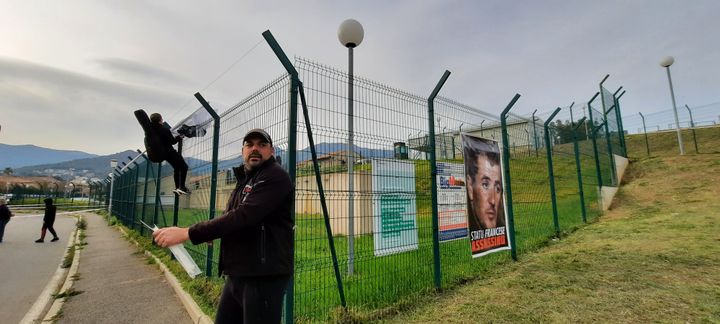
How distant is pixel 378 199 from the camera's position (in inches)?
159

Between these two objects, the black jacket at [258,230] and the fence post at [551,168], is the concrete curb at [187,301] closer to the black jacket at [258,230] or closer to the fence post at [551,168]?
the black jacket at [258,230]

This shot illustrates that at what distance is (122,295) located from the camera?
5145 millimetres

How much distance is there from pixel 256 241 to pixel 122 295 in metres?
4.66

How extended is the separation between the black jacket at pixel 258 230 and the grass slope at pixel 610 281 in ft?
7.38

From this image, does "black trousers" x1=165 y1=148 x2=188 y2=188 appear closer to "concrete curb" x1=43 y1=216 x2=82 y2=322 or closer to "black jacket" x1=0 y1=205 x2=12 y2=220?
"concrete curb" x1=43 y1=216 x2=82 y2=322

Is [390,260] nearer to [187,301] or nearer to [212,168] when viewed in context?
[187,301]

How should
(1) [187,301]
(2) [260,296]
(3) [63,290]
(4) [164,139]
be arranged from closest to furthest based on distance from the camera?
(2) [260,296]
(4) [164,139]
(1) [187,301]
(3) [63,290]

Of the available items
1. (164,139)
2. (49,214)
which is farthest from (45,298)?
(49,214)

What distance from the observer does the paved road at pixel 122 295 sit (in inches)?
169

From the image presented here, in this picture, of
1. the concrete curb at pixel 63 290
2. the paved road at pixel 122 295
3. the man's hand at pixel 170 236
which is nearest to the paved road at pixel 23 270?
the concrete curb at pixel 63 290

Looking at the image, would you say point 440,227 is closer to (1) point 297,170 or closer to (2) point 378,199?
(2) point 378,199

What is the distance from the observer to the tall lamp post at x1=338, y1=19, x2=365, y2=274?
382cm

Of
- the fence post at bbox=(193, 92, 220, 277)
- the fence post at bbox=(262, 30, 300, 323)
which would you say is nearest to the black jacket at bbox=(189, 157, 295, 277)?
the fence post at bbox=(262, 30, 300, 323)

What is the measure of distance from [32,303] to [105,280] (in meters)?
1.07
